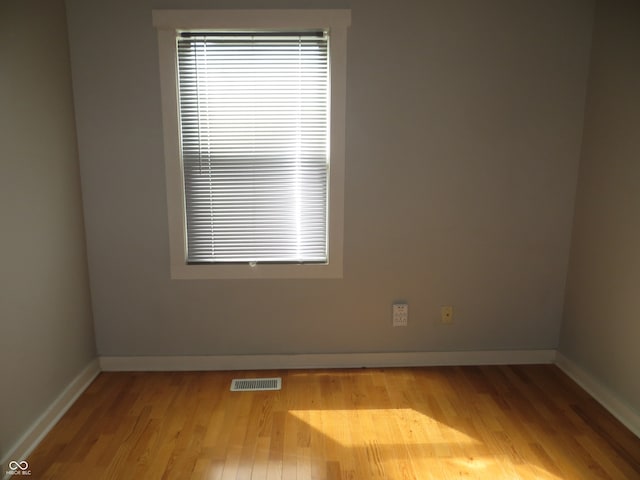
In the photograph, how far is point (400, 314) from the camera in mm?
2941

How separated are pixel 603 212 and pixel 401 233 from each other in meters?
1.14

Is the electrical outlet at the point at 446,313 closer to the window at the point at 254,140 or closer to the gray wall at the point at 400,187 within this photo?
the gray wall at the point at 400,187

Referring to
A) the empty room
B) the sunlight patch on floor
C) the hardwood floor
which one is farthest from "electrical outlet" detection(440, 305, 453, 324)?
the sunlight patch on floor

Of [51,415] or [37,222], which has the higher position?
[37,222]

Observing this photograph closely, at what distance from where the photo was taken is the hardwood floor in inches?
80.5

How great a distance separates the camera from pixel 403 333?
2.98 meters

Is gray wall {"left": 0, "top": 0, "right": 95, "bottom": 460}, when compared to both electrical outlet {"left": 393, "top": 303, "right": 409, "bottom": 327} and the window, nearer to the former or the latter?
the window

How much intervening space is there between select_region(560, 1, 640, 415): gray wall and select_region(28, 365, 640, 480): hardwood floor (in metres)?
0.30

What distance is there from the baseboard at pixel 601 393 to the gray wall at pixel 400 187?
0.19 meters

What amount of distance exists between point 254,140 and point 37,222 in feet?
4.04

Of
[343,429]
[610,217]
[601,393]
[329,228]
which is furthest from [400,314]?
[610,217]

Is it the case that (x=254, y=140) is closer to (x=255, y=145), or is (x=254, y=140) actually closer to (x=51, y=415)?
(x=255, y=145)

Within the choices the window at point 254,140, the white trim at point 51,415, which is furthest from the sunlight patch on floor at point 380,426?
the white trim at point 51,415

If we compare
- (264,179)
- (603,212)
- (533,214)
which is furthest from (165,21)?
(603,212)
